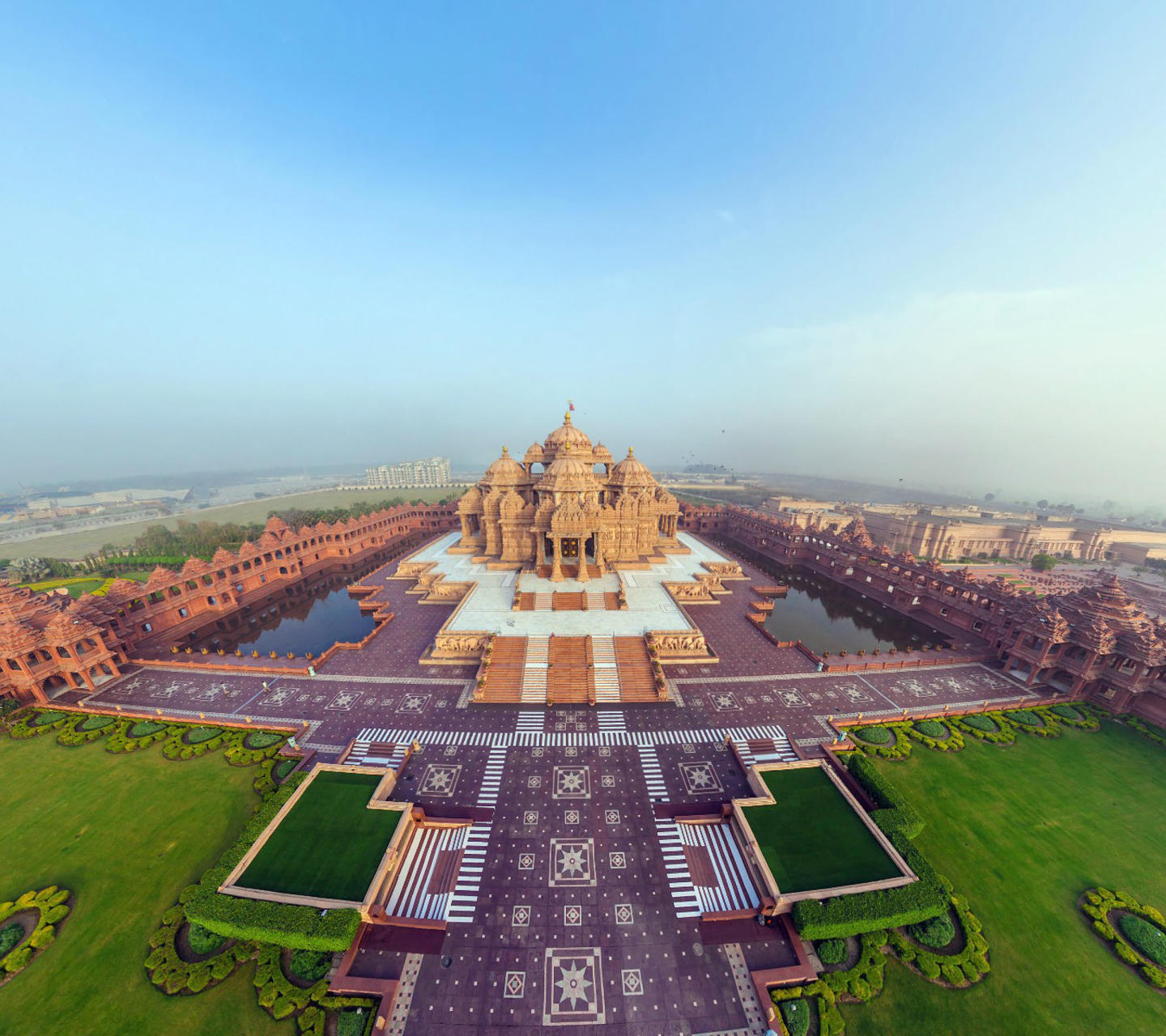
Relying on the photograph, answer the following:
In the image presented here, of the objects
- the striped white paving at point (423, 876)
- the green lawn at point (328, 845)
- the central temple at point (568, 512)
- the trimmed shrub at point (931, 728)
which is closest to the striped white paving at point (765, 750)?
the trimmed shrub at point (931, 728)

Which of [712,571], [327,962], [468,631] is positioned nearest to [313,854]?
[327,962]

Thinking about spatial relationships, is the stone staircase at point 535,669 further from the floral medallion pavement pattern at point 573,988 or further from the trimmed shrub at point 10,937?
the trimmed shrub at point 10,937

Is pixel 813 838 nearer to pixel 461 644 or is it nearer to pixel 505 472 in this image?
pixel 461 644

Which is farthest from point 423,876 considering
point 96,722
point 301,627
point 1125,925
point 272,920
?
point 301,627

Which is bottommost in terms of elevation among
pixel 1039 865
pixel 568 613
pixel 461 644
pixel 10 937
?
pixel 10 937

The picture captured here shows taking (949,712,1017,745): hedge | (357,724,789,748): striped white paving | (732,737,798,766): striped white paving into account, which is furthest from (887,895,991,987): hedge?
(949,712,1017,745): hedge

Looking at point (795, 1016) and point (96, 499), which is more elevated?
point (795, 1016)
